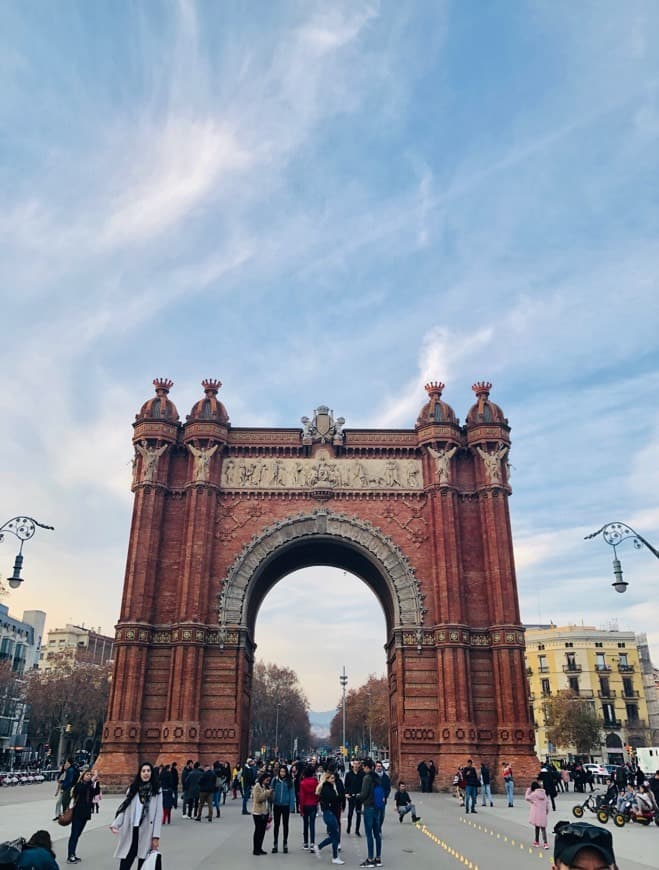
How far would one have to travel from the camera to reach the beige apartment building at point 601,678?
73.7 metres

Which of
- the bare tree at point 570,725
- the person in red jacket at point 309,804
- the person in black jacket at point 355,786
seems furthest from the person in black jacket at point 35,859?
the bare tree at point 570,725

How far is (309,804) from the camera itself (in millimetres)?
14727

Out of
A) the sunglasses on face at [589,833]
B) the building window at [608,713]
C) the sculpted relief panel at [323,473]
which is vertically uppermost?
the sculpted relief panel at [323,473]

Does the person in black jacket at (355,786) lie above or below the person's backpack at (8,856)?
below

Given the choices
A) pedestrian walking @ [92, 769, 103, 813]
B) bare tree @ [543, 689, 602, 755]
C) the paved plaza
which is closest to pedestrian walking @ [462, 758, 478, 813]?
the paved plaza

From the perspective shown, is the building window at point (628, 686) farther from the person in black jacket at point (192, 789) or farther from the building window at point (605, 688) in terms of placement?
the person in black jacket at point (192, 789)

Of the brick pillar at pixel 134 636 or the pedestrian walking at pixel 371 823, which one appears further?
the brick pillar at pixel 134 636

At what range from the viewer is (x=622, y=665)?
76.5 m

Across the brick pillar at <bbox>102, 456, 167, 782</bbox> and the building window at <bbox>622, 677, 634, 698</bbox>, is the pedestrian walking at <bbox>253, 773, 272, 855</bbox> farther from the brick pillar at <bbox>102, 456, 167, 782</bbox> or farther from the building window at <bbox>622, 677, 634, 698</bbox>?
the building window at <bbox>622, 677, 634, 698</bbox>

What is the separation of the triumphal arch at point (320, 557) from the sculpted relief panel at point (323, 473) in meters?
A: 0.08

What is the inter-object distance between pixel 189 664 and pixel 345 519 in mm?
9845

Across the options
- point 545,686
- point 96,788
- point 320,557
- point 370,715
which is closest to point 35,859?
point 96,788

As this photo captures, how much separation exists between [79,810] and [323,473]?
24207 millimetres

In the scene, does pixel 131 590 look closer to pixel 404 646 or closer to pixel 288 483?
pixel 288 483
